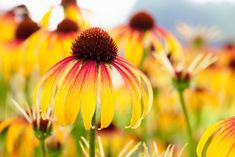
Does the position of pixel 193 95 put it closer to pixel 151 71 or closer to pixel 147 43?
pixel 151 71

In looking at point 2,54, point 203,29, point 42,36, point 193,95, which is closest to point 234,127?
point 42,36

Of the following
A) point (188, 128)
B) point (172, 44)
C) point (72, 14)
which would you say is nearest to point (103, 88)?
point (188, 128)

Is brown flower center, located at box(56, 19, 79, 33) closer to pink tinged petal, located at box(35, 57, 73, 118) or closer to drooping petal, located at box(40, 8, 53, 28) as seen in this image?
drooping petal, located at box(40, 8, 53, 28)

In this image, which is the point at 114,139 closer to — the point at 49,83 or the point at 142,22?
the point at 142,22

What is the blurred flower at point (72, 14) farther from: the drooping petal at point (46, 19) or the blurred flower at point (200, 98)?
the blurred flower at point (200, 98)

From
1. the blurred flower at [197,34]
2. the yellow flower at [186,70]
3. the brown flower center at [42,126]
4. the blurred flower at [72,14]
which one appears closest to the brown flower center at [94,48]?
the brown flower center at [42,126]

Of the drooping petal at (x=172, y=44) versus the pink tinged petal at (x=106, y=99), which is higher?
the pink tinged petal at (x=106, y=99)

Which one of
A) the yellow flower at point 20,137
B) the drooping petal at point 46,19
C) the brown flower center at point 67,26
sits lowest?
the yellow flower at point 20,137

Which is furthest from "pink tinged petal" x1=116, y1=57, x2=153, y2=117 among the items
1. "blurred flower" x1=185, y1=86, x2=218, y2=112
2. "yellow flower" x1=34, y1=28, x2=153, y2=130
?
"blurred flower" x1=185, y1=86, x2=218, y2=112
